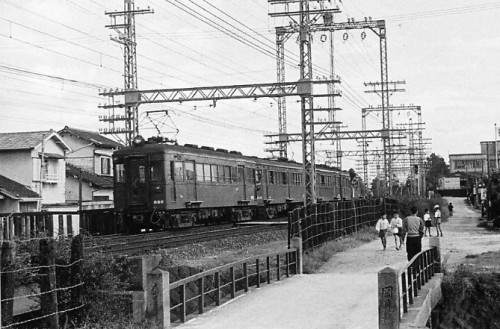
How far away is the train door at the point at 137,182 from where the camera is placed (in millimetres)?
27359

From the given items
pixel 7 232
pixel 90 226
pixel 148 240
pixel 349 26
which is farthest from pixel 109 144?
pixel 7 232

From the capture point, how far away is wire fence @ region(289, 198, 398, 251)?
21.9 metres

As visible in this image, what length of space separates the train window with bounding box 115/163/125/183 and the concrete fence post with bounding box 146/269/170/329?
17.4 meters

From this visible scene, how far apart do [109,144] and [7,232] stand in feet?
126

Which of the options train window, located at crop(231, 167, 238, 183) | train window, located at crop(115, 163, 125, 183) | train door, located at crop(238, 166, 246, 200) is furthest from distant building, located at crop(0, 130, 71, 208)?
train window, located at crop(115, 163, 125, 183)

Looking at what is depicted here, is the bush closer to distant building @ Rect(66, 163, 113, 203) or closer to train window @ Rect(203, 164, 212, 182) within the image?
train window @ Rect(203, 164, 212, 182)

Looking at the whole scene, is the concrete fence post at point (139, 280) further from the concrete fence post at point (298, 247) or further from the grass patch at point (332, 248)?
the grass patch at point (332, 248)

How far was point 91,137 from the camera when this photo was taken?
54.4m

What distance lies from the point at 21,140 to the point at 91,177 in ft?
24.4

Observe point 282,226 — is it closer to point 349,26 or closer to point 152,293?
point 349,26

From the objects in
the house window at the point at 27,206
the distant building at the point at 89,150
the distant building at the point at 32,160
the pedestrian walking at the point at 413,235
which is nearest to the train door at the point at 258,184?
the house window at the point at 27,206

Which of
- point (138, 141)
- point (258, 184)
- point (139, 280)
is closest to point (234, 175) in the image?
point (258, 184)

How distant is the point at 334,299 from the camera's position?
552 inches

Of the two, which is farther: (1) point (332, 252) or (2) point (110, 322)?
(1) point (332, 252)
